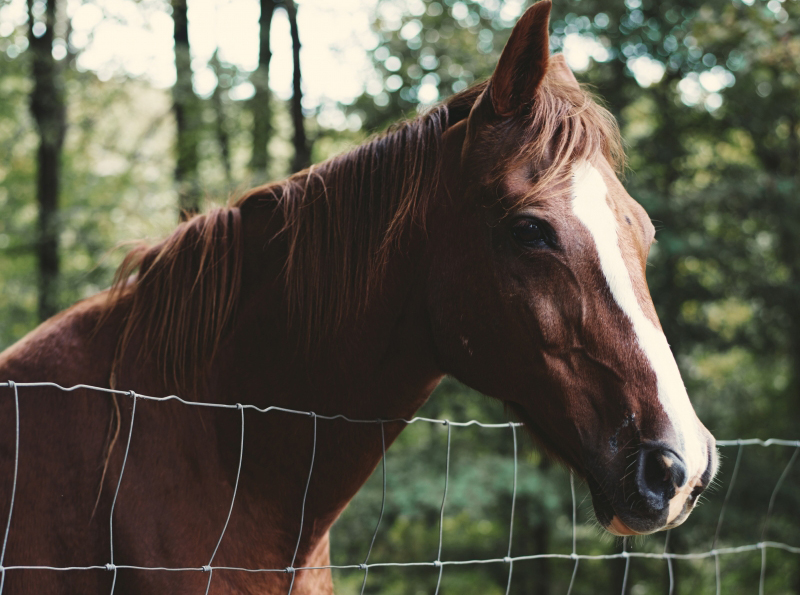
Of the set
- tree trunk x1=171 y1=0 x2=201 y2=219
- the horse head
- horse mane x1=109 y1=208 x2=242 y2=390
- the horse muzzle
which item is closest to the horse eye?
the horse head

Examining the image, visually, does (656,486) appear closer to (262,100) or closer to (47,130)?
(262,100)

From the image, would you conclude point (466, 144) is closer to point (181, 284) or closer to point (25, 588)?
point (181, 284)

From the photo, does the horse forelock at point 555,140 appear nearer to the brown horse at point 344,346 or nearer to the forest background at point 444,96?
the brown horse at point 344,346

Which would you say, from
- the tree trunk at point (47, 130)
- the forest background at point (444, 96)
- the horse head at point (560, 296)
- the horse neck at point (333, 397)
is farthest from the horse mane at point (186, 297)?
the tree trunk at point (47, 130)

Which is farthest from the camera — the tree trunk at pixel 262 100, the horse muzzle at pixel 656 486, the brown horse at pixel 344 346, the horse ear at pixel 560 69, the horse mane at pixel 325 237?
the tree trunk at pixel 262 100

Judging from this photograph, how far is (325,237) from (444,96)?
18.2 feet

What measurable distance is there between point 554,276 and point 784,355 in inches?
371

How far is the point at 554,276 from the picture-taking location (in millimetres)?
1452

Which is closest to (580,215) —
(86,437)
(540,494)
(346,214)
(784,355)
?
(346,214)

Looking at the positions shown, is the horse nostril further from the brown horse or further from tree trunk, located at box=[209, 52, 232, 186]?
tree trunk, located at box=[209, 52, 232, 186]

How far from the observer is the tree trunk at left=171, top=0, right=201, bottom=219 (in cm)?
905

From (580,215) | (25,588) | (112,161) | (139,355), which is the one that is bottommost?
(112,161)

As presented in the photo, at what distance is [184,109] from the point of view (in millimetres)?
9836

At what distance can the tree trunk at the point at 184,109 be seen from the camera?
9.05 meters
